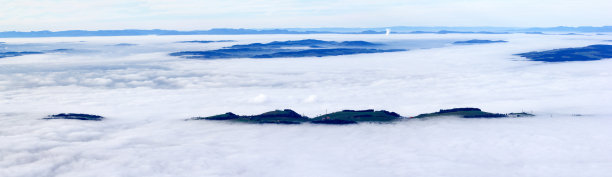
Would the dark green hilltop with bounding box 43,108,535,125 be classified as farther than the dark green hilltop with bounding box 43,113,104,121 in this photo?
No

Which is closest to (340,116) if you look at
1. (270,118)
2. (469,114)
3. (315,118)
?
(315,118)

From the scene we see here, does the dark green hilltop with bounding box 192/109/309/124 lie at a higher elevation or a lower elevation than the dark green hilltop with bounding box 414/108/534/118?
lower

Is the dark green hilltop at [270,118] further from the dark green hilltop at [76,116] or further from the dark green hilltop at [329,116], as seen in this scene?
the dark green hilltop at [76,116]

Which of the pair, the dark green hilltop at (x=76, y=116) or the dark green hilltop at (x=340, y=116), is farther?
the dark green hilltop at (x=76, y=116)

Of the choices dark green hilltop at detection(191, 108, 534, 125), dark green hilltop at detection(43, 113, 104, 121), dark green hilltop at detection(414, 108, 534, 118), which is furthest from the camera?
dark green hilltop at detection(43, 113, 104, 121)

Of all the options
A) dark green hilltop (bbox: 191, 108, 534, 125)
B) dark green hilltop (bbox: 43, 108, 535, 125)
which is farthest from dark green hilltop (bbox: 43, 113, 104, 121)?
dark green hilltop (bbox: 191, 108, 534, 125)

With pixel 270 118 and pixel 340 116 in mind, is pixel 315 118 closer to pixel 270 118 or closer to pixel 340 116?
pixel 340 116

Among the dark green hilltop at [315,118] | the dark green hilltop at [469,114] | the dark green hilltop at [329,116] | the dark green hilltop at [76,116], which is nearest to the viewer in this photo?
the dark green hilltop at [315,118]

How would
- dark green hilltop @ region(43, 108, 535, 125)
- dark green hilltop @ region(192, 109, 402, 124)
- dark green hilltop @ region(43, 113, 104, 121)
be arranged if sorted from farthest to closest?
dark green hilltop @ region(43, 113, 104, 121) < dark green hilltop @ region(43, 108, 535, 125) < dark green hilltop @ region(192, 109, 402, 124)

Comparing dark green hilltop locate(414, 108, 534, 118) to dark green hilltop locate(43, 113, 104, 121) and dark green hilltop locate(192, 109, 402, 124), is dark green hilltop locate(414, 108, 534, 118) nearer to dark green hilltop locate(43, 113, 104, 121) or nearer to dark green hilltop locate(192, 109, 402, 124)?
dark green hilltop locate(192, 109, 402, 124)

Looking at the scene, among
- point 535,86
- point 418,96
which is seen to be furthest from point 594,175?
point 535,86

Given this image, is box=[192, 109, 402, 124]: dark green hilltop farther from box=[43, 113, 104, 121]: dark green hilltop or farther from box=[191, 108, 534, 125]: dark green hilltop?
box=[43, 113, 104, 121]: dark green hilltop

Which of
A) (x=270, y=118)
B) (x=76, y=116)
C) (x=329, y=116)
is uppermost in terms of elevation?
(x=329, y=116)

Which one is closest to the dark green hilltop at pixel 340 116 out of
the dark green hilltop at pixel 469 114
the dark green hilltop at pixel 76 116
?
the dark green hilltop at pixel 469 114
